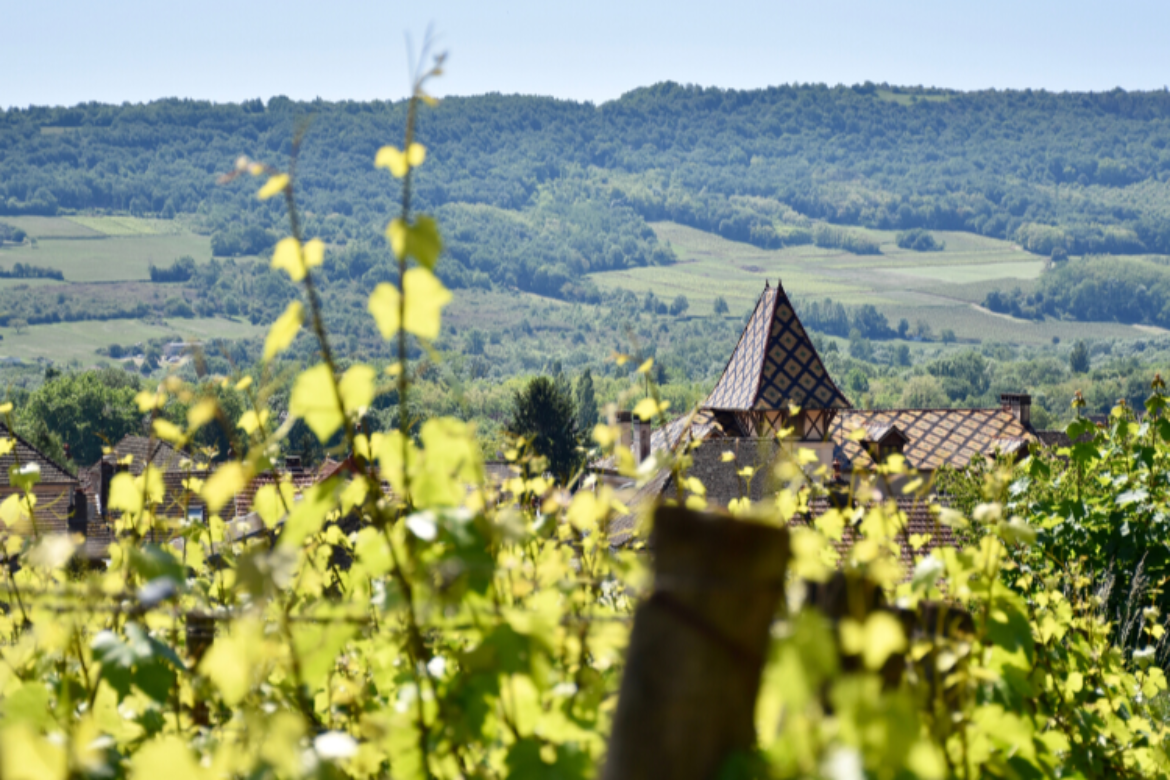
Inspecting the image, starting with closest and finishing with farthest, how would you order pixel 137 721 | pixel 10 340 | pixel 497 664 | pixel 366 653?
pixel 497 664, pixel 137 721, pixel 366 653, pixel 10 340

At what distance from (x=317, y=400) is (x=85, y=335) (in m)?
175

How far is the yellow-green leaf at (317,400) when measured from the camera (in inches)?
49.1

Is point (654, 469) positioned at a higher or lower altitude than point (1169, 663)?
higher

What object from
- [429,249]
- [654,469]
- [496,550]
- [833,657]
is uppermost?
[429,249]

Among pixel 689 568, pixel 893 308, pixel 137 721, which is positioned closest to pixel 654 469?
pixel 689 568

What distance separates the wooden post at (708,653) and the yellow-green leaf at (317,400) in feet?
1.61

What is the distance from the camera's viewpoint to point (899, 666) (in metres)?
1.48

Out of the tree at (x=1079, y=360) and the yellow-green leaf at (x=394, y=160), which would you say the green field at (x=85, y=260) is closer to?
the tree at (x=1079, y=360)

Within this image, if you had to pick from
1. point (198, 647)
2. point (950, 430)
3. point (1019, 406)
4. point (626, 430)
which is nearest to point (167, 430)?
point (198, 647)

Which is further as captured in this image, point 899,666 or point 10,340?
point 10,340

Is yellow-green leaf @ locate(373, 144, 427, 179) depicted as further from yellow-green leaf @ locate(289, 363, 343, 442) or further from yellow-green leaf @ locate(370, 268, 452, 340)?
yellow-green leaf @ locate(289, 363, 343, 442)

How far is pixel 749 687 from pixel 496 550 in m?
0.97

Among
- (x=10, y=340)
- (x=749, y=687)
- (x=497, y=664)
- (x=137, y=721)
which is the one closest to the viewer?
(x=749, y=687)

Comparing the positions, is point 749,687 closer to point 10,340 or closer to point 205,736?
point 205,736
